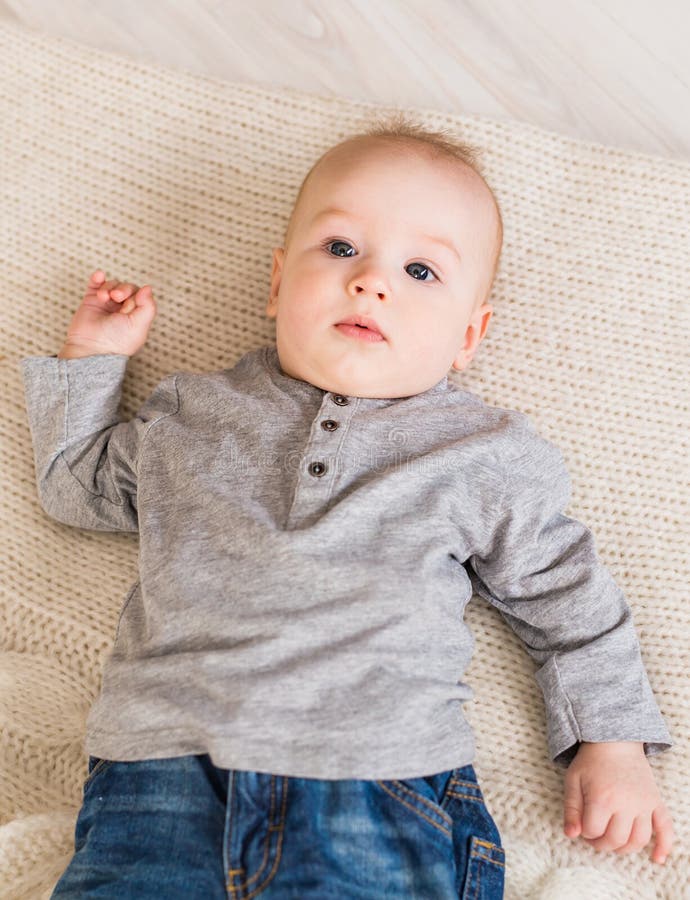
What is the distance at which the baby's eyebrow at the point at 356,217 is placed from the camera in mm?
1205

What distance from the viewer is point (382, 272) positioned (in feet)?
3.84

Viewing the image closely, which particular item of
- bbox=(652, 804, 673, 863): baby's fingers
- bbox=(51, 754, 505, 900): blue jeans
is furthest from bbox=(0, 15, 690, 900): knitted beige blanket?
bbox=(51, 754, 505, 900): blue jeans

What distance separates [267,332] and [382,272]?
12.9 inches

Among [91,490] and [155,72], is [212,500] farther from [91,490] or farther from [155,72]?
[155,72]

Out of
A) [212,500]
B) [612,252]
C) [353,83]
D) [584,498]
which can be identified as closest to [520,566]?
[584,498]

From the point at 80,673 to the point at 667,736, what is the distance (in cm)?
79

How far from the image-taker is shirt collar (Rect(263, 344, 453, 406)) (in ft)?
4.06

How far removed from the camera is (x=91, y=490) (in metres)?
1.29

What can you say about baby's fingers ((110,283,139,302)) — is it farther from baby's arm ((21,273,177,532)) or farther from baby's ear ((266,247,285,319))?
baby's ear ((266,247,285,319))

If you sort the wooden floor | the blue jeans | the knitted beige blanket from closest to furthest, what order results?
the blue jeans
the knitted beige blanket
the wooden floor

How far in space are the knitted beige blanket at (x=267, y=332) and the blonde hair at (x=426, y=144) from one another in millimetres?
35

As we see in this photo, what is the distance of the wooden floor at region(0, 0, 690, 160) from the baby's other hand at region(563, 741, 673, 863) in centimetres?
99

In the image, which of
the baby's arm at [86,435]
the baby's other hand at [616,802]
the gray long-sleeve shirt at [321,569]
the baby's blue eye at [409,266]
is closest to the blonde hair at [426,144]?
the baby's blue eye at [409,266]

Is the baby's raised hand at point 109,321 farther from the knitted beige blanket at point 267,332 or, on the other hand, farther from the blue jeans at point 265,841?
the blue jeans at point 265,841
